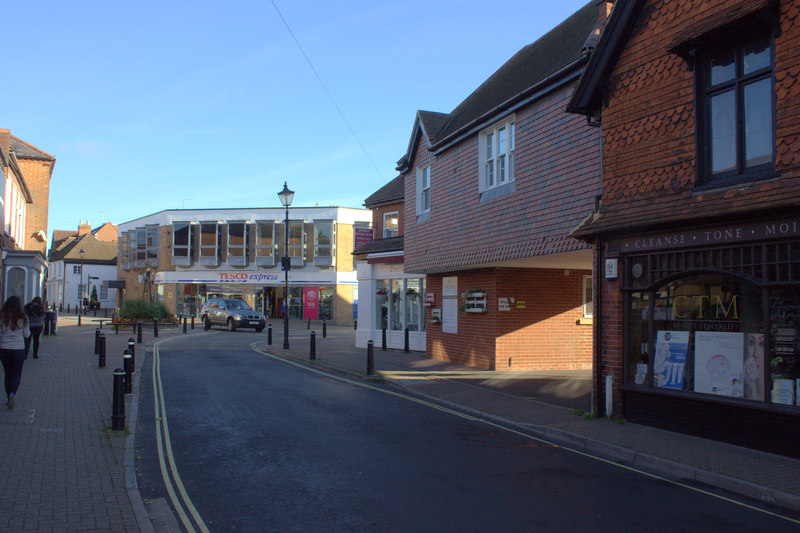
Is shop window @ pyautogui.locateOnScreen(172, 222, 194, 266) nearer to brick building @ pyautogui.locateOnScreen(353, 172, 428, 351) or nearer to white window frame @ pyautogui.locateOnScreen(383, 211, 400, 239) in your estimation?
brick building @ pyautogui.locateOnScreen(353, 172, 428, 351)

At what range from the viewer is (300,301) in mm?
51875

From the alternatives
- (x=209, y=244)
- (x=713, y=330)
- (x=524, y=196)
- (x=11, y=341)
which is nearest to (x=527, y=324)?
(x=524, y=196)

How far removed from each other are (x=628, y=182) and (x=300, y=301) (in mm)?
43678

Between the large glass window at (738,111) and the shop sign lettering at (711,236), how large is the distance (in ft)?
2.32

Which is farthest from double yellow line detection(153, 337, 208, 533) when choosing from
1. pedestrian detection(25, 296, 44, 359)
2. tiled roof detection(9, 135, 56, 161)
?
tiled roof detection(9, 135, 56, 161)

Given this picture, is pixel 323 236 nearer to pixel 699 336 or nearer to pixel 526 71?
pixel 526 71

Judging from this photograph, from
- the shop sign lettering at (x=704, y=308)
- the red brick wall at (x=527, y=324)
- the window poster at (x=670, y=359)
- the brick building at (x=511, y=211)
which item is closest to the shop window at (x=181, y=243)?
the brick building at (x=511, y=211)

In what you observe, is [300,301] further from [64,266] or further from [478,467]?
[478,467]

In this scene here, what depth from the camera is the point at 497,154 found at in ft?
49.3

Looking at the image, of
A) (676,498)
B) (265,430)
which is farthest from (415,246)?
(676,498)

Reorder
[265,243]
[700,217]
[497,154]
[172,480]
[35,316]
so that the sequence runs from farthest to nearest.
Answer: [265,243]
[35,316]
[497,154]
[700,217]
[172,480]

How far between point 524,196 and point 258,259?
40.7 meters

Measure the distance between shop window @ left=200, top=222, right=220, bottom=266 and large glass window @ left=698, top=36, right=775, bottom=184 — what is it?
1880 inches

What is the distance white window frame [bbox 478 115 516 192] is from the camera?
1446cm
